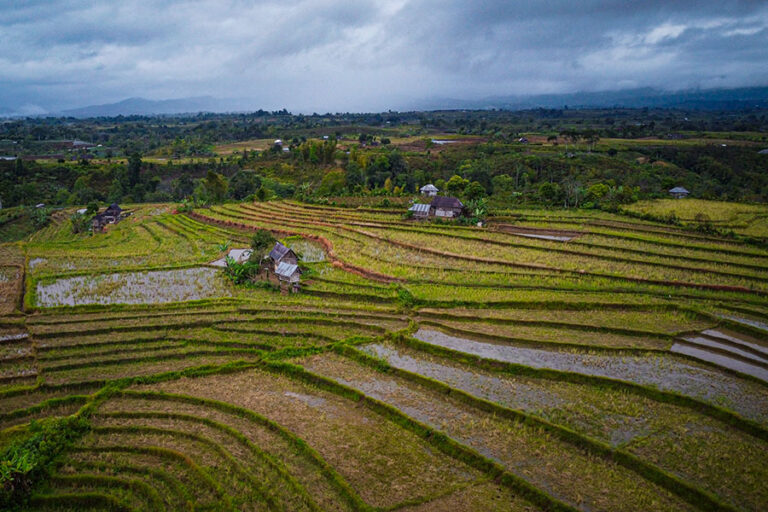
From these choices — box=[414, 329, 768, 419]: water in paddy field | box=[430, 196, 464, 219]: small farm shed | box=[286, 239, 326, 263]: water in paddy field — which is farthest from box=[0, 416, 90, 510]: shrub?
box=[430, 196, 464, 219]: small farm shed

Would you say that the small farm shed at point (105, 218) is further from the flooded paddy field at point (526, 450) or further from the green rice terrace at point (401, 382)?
the flooded paddy field at point (526, 450)

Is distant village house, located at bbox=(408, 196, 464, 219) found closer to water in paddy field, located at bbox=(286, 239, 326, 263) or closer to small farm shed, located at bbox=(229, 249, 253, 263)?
water in paddy field, located at bbox=(286, 239, 326, 263)

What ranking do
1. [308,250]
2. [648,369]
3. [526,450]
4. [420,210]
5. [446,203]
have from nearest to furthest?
1. [526,450]
2. [648,369]
3. [308,250]
4. [446,203]
5. [420,210]

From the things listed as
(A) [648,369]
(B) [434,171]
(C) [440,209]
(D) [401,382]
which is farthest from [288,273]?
(B) [434,171]

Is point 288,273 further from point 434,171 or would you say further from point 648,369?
point 434,171

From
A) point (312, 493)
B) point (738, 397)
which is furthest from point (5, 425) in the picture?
point (738, 397)

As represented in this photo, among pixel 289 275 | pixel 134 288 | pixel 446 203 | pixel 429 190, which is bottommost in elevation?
pixel 134 288

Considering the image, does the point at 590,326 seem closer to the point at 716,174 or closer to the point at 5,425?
the point at 5,425
